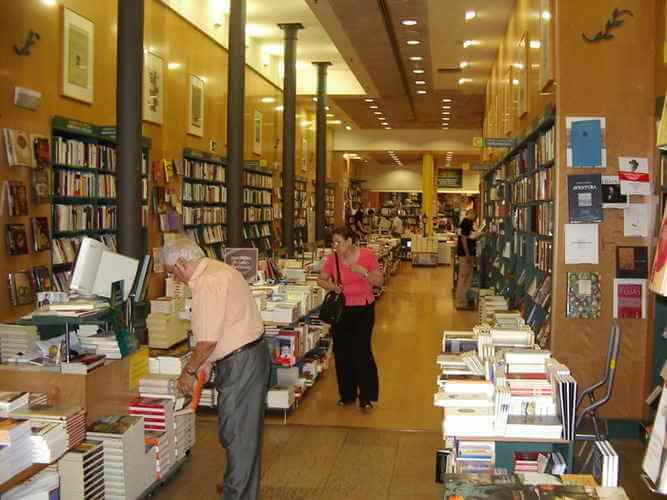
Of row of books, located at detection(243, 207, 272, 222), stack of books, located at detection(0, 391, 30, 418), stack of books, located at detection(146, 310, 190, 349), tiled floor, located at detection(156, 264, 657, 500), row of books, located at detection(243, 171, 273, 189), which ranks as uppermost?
row of books, located at detection(243, 171, 273, 189)

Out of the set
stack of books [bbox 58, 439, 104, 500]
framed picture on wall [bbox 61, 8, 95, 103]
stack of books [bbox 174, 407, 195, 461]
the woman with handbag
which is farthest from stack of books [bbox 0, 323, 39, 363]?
framed picture on wall [bbox 61, 8, 95, 103]

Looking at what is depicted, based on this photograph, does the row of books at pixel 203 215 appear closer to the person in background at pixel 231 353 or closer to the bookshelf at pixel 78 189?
the bookshelf at pixel 78 189

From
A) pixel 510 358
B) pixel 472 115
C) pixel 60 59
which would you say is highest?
pixel 472 115

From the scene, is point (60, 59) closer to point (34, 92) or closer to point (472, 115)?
point (34, 92)

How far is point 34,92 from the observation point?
710 centimetres

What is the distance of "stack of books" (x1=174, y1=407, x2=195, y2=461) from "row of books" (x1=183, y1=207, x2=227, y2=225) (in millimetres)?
6473

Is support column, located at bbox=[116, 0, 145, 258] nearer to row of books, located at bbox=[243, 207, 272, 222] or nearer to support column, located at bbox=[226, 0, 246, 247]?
support column, located at bbox=[226, 0, 246, 247]

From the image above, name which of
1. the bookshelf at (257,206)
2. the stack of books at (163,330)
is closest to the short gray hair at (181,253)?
the stack of books at (163,330)

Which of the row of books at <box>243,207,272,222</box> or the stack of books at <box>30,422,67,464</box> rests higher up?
the row of books at <box>243,207,272,222</box>

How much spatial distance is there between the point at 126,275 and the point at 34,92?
11.1 feet

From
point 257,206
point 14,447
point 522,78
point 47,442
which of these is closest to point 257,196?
point 257,206

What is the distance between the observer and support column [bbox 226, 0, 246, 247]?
32.8 ft

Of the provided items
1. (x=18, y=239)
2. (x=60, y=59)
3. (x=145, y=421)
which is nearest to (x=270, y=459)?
(x=145, y=421)

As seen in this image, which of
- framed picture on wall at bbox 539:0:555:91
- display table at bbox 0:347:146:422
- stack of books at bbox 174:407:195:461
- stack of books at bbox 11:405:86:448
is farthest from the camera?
framed picture on wall at bbox 539:0:555:91
